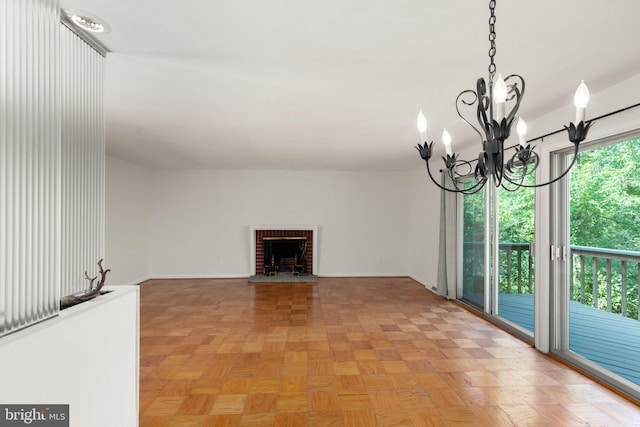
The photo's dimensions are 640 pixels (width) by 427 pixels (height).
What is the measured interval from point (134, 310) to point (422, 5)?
85.8 inches

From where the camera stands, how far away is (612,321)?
3.52 m

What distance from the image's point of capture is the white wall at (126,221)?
5125 mm

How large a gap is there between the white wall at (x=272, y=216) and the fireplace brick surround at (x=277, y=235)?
198mm

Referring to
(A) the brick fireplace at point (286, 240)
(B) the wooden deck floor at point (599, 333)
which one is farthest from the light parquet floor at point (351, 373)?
(A) the brick fireplace at point (286, 240)

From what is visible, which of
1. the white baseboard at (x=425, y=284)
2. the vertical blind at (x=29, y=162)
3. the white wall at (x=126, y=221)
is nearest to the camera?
the vertical blind at (x=29, y=162)

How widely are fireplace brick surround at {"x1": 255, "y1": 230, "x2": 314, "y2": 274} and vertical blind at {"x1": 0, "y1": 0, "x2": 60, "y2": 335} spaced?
5380 millimetres

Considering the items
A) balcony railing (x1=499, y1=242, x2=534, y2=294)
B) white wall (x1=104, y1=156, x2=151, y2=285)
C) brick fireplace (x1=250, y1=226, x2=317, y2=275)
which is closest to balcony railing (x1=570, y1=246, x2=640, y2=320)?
balcony railing (x1=499, y1=242, x2=534, y2=294)

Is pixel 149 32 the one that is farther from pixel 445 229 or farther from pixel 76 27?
pixel 445 229

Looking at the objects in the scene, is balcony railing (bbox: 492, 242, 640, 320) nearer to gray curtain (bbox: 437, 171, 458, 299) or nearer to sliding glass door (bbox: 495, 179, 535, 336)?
sliding glass door (bbox: 495, 179, 535, 336)

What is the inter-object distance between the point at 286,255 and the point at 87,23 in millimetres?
5524

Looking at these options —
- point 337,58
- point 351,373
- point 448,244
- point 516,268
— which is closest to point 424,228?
point 448,244

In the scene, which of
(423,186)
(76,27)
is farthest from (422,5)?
(423,186)

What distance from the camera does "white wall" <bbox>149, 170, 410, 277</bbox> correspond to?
21.6ft

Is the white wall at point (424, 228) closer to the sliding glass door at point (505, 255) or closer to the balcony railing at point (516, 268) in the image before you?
the sliding glass door at point (505, 255)
